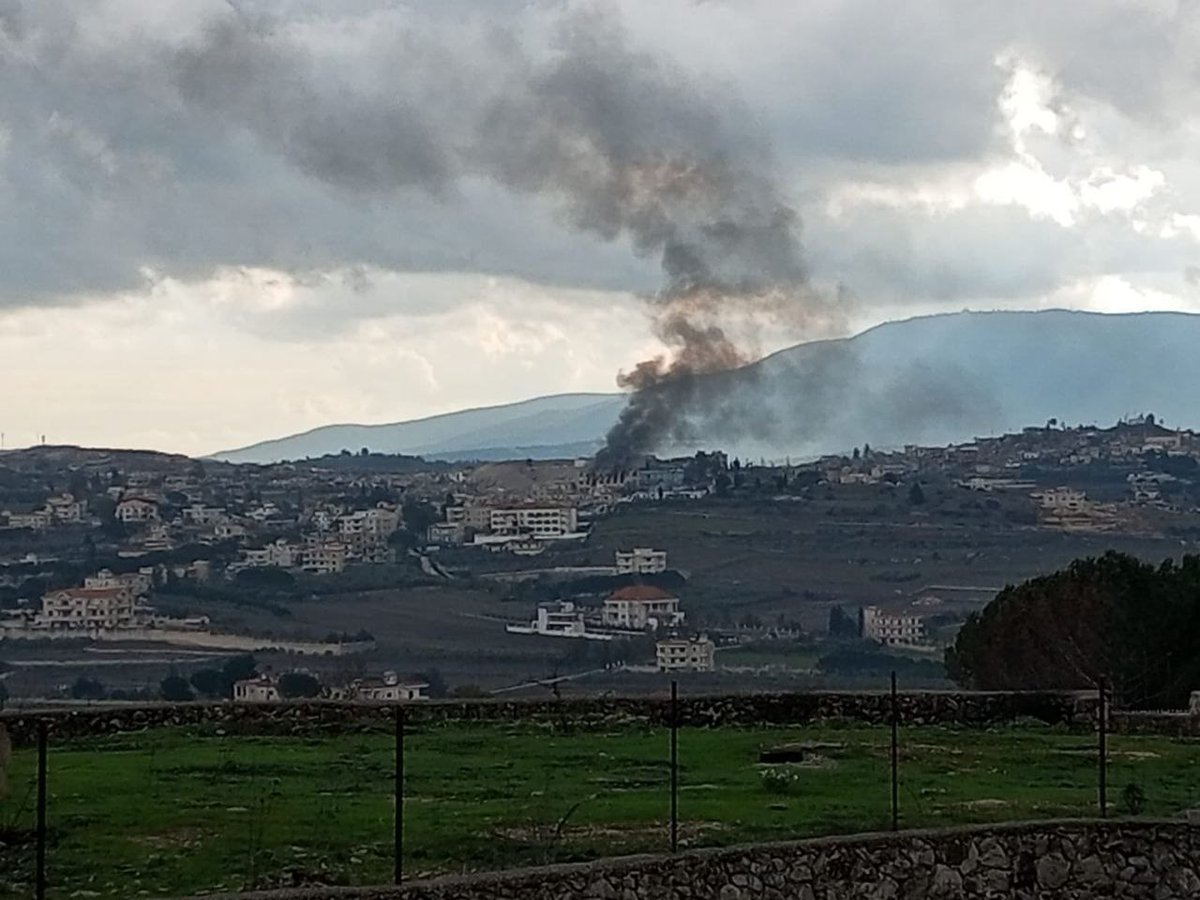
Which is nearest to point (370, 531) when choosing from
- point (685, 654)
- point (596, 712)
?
point (685, 654)

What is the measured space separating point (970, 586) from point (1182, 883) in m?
61.7

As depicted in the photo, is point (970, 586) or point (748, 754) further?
point (970, 586)

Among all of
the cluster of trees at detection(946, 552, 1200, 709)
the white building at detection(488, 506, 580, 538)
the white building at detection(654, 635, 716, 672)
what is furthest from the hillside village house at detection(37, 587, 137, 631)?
the cluster of trees at detection(946, 552, 1200, 709)

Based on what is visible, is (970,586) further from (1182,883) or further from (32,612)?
(1182,883)

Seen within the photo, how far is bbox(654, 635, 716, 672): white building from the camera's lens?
176 ft

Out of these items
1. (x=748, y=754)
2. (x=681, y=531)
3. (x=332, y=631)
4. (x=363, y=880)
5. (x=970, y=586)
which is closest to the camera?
(x=363, y=880)

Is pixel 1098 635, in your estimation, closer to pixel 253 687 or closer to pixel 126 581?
pixel 253 687

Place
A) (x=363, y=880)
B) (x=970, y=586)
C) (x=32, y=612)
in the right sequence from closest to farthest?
1. (x=363, y=880)
2. (x=32, y=612)
3. (x=970, y=586)

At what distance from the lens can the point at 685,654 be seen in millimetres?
56406

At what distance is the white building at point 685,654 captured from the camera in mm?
53750

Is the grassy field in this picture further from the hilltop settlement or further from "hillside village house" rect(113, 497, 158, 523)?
"hillside village house" rect(113, 497, 158, 523)

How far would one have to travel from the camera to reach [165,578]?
78.9 m

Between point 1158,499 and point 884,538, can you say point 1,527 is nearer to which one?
point 884,538

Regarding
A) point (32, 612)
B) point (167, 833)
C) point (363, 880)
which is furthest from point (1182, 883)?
point (32, 612)
